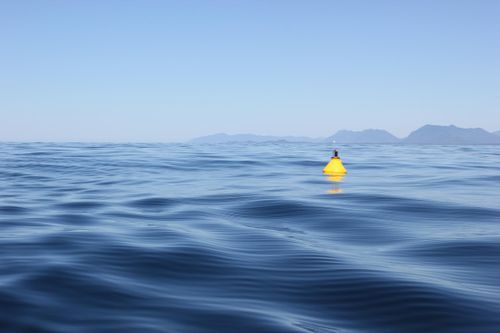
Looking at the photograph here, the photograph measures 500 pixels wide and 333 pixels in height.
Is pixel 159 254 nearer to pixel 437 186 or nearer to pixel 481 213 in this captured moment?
pixel 481 213

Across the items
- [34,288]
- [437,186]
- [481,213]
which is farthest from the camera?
[437,186]

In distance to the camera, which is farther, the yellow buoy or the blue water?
the yellow buoy

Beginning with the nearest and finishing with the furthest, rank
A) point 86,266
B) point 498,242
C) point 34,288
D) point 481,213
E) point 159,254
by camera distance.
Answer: point 34,288
point 86,266
point 159,254
point 498,242
point 481,213

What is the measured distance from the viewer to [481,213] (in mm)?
8750

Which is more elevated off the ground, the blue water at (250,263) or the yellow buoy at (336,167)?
the yellow buoy at (336,167)

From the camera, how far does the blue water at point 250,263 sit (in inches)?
136

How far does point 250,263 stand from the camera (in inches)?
201

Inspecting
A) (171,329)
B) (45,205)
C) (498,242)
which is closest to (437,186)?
(498,242)

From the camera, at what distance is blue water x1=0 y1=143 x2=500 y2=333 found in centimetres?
347

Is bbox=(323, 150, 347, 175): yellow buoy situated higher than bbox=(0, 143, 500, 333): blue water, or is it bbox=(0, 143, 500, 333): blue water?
bbox=(323, 150, 347, 175): yellow buoy

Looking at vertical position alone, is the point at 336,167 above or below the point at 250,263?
above

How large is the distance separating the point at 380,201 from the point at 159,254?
251 inches

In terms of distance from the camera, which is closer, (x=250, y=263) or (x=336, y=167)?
→ (x=250, y=263)

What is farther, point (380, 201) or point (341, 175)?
point (341, 175)
